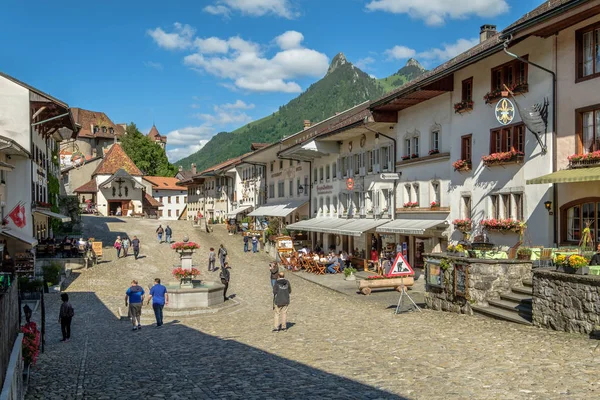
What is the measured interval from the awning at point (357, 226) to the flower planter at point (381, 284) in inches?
256

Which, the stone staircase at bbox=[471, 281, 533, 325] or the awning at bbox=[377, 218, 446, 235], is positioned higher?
the awning at bbox=[377, 218, 446, 235]

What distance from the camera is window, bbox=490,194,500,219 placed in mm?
22853

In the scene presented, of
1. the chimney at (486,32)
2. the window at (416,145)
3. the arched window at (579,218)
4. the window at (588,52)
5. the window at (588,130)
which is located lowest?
the arched window at (579,218)

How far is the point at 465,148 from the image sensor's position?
82.7ft

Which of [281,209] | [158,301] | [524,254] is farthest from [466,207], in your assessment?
[281,209]

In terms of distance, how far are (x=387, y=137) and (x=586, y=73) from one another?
14773 mm

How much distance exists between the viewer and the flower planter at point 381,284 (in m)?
24.1

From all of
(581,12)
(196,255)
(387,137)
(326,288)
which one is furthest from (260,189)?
(581,12)

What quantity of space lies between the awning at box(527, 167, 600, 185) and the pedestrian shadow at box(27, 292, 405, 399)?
29.2 ft

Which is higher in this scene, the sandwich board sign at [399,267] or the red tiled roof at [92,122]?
the red tiled roof at [92,122]

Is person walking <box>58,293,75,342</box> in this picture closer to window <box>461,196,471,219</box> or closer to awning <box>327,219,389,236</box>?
window <box>461,196,471,219</box>

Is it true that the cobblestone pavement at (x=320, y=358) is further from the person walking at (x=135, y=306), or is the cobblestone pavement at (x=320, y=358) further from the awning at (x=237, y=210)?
the awning at (x=237, y=210)

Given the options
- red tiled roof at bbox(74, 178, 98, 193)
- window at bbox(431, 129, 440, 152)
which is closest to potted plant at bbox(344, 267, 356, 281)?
window at bbox(431, 129, 440, 152)

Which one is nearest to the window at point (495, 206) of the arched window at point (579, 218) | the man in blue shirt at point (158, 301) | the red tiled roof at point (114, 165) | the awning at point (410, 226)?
the awning at point (410, 226)
